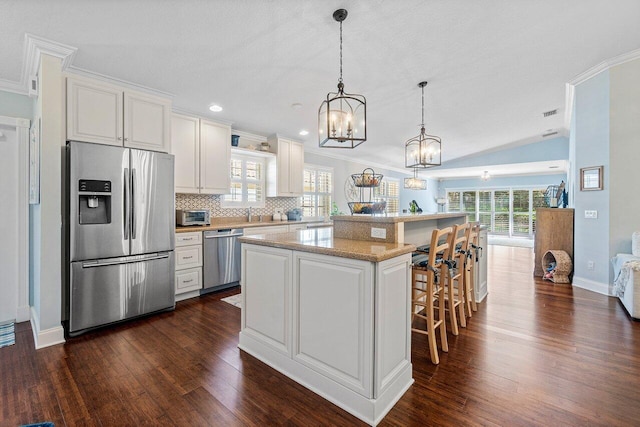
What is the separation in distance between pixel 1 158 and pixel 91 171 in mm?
1096

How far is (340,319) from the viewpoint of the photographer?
179cm

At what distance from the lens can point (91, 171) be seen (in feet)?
8.98

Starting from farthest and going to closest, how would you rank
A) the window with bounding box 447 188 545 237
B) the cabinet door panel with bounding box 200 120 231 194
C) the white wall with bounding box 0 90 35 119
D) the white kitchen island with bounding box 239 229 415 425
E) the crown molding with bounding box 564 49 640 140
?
the window with bounding box 447 188 545 237 → the cabinet door panel with bounding box 200 120 231 194 → the crown molding with bounding box 564 49 640 140 → the white wall with bounding box 0 90 35 119 → the white kitchen island with bounding box 239 229 415 425

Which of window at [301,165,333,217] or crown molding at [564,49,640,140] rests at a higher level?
crown molding at [564,49,640,140]

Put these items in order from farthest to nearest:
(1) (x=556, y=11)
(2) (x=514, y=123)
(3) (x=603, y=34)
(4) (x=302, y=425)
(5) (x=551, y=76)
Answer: (2) (x=514, y=123)
(5) (x=551, y=76)
(3) (x=603, y=34)
(1) (x=556, y=11)
(4) (x=302, y=425)

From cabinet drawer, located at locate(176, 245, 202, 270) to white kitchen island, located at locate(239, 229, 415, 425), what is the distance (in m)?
1.86

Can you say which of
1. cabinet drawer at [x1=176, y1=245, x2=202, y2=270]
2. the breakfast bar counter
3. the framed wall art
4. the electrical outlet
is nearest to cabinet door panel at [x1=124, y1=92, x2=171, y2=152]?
cabinet drawer at [x1=176, y1=245, x2=202, y2=270]

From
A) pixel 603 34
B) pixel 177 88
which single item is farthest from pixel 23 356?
pixel 603 34

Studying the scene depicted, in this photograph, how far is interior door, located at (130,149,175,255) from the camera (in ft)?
9.92

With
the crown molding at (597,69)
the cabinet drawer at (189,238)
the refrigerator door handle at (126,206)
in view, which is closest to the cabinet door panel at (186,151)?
the cabinet drawer at (189,238)

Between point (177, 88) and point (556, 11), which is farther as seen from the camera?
point (177, 88)

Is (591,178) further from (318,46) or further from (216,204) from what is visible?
(216,204)

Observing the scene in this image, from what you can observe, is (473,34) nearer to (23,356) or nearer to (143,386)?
(143,386)

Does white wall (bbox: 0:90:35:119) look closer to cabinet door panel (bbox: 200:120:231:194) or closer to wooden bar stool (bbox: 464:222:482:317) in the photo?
cabinet door panel (bbox: 200:120:231:194)
